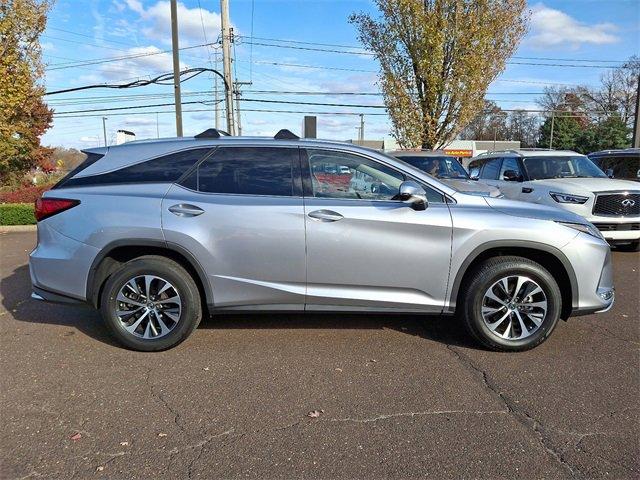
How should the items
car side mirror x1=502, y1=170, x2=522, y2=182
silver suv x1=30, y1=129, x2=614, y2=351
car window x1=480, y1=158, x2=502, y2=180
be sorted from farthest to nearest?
1. car window x1=480, y1=158, x2=502, y2=180
2. car side mirror x1=502, y1=170, x2=522, y2=182
3. silver suv x1=30, y1=129, x2=614, y2=351

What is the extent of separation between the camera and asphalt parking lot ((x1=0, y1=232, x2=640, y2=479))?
2590 millimetres

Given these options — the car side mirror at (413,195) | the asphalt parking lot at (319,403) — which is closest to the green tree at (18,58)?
the asphalt parking lot at (319,403)

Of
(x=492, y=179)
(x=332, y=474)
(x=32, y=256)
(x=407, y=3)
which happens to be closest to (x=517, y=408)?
(x=332, y=474)

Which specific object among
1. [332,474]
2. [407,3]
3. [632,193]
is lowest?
[332,474]

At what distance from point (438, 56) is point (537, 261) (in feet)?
40.5

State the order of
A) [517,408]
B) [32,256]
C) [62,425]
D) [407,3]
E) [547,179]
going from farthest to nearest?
1. [407,3]
2. [547,179]
3. [32,256]
4. [517,408]
5. [62,425]

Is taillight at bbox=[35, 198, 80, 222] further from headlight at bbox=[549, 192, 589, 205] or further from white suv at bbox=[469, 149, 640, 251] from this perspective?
headlight at bbox=[549, 192, 589, 205]

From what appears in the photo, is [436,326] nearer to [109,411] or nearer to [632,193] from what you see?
[109,411]

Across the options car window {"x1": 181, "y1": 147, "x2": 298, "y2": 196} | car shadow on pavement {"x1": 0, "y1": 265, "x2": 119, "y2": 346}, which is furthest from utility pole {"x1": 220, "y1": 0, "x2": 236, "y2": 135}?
car window {"x1": 181, "y1": 147, "x2": 298, "y2": 196}

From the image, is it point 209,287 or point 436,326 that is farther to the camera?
point 436,326

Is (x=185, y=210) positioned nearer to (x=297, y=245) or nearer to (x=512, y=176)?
(x=297, y=245)

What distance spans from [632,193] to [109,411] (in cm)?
822

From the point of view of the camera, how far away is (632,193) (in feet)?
25.4

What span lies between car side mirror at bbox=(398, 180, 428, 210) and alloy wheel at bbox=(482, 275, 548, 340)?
3.01ft
